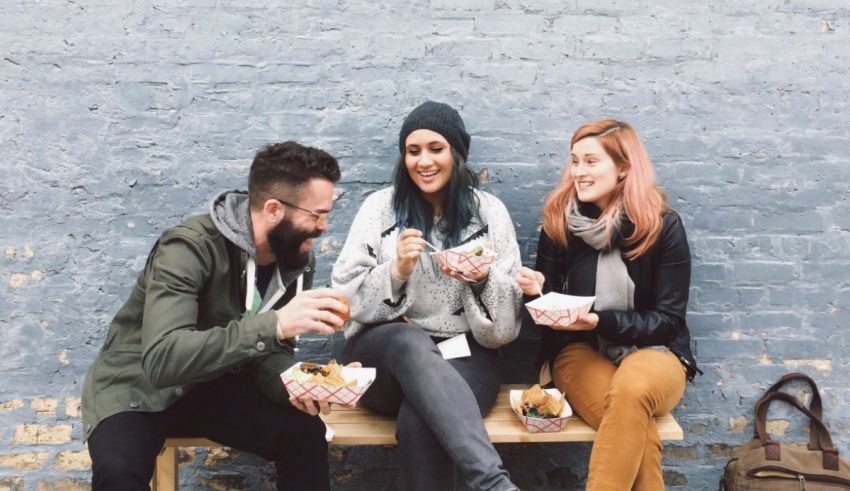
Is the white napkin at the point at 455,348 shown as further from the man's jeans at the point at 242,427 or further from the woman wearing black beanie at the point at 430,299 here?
the man's jeans at the point at 242,427

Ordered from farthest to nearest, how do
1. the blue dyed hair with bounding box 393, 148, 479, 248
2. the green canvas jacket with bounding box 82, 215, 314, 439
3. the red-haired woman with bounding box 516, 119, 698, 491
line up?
1. the blue dyed hair with bounding box 393, 148, 479, 248
2. the red-haired woman with bounding box 516, 119, 698, 491
3. the green canvas jacket with bounding box 82, 215, 314, 439

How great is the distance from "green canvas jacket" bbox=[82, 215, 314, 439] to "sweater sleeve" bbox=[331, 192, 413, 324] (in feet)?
0.97

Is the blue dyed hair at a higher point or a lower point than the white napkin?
higher

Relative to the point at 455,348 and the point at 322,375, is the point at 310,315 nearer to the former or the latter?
the point at 322,375

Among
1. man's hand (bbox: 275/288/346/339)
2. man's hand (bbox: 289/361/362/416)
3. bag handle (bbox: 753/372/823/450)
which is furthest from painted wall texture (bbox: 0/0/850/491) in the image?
man's hand (bbox: 275/288/346/339)

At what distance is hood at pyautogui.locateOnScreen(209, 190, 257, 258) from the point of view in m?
2.90

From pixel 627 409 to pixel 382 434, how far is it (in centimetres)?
92

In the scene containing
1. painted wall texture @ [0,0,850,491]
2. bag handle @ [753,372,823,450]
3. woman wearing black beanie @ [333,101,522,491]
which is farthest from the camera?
bag handle @ [753,372,823,450]

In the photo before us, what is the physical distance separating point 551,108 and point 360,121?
85 centimetres

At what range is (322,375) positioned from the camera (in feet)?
9.30

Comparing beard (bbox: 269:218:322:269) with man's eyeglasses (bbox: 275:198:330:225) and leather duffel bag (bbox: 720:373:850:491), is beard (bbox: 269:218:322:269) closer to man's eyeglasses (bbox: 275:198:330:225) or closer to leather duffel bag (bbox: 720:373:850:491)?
man's eyeglasses (bbox: 275:198:330:225)

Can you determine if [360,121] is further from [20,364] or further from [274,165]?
[20,364]

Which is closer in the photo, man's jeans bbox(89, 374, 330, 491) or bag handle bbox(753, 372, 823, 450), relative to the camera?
man's jeans bbox(89, 374, 330, 491)

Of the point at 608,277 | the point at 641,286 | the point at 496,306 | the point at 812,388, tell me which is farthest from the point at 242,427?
the point at 812,388
